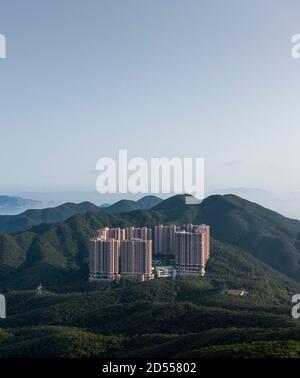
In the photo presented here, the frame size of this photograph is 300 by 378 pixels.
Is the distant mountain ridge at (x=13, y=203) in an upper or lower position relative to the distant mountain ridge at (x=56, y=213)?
upper

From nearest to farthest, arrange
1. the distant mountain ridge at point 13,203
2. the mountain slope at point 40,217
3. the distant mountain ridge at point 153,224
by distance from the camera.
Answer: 1. the distant mountain ridge at point 13,203
2. the distant mountain ridge at point 153,224
3. the mountain slope at point 40,217

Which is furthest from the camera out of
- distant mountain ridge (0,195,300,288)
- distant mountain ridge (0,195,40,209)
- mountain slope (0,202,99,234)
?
mountain slope (0,202,99,234)

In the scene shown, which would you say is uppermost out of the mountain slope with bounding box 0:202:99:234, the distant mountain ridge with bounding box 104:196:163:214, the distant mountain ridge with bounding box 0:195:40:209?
the distant mountain ridge with bounding box 0:195:40:209

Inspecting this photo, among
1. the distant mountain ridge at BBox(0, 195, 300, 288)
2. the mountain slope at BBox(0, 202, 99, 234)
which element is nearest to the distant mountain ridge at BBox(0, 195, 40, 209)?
the distant mountain ridge at BBox(0, 195, 300, 288)

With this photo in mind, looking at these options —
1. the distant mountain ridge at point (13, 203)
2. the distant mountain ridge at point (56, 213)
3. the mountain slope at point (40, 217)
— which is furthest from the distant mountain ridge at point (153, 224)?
the mountain slope at point (40, 217)

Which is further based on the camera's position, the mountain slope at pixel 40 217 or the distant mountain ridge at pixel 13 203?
the mountain slope at pixel 40 217

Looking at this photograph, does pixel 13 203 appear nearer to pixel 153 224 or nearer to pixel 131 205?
pixel 153 224

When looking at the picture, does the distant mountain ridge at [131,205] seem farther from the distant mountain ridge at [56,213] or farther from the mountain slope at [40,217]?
the mountain slope at [40,217]

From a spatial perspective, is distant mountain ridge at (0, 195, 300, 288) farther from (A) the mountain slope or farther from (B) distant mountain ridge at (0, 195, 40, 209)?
(A) the mountain slope

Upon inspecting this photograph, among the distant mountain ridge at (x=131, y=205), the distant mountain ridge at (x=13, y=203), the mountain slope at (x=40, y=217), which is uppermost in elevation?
the distant mountain ridge at (x=13, y=203)

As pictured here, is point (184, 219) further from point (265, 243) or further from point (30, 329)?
point (30, 329)

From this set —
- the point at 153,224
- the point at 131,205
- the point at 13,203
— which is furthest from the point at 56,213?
the point at 13,203
